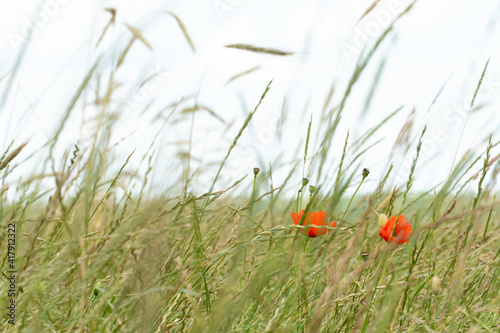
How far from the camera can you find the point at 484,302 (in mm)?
1169

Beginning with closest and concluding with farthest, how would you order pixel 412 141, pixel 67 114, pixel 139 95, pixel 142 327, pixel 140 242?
pixel 142 327 < pixel 140 242 < pixel 67 114 < pixel 412 141 < pixel 139 95

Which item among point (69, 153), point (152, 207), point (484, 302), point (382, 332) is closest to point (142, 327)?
point (152, 207)

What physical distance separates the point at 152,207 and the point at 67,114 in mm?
432

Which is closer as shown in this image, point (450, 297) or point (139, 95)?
point (450, 297)

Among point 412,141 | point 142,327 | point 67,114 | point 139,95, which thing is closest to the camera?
point 142,327

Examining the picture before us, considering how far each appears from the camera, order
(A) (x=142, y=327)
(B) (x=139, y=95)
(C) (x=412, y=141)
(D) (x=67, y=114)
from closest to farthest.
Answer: (A) (x=142, y=327) < (D) (x=67, y=114) < (C) (x=412, y=141) < (B) (x=139, y=95)

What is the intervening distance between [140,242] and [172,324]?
21 centimetres

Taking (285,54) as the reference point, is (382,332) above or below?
below

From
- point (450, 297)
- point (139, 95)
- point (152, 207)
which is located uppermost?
point (139, 95)

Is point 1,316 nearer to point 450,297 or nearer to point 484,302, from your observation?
point 450,297

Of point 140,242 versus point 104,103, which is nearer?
point 140,242

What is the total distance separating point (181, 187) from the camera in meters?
1.19

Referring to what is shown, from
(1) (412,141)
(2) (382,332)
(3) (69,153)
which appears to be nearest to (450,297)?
(2) (382,332)

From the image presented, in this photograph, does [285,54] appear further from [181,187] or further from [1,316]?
[1,316]
